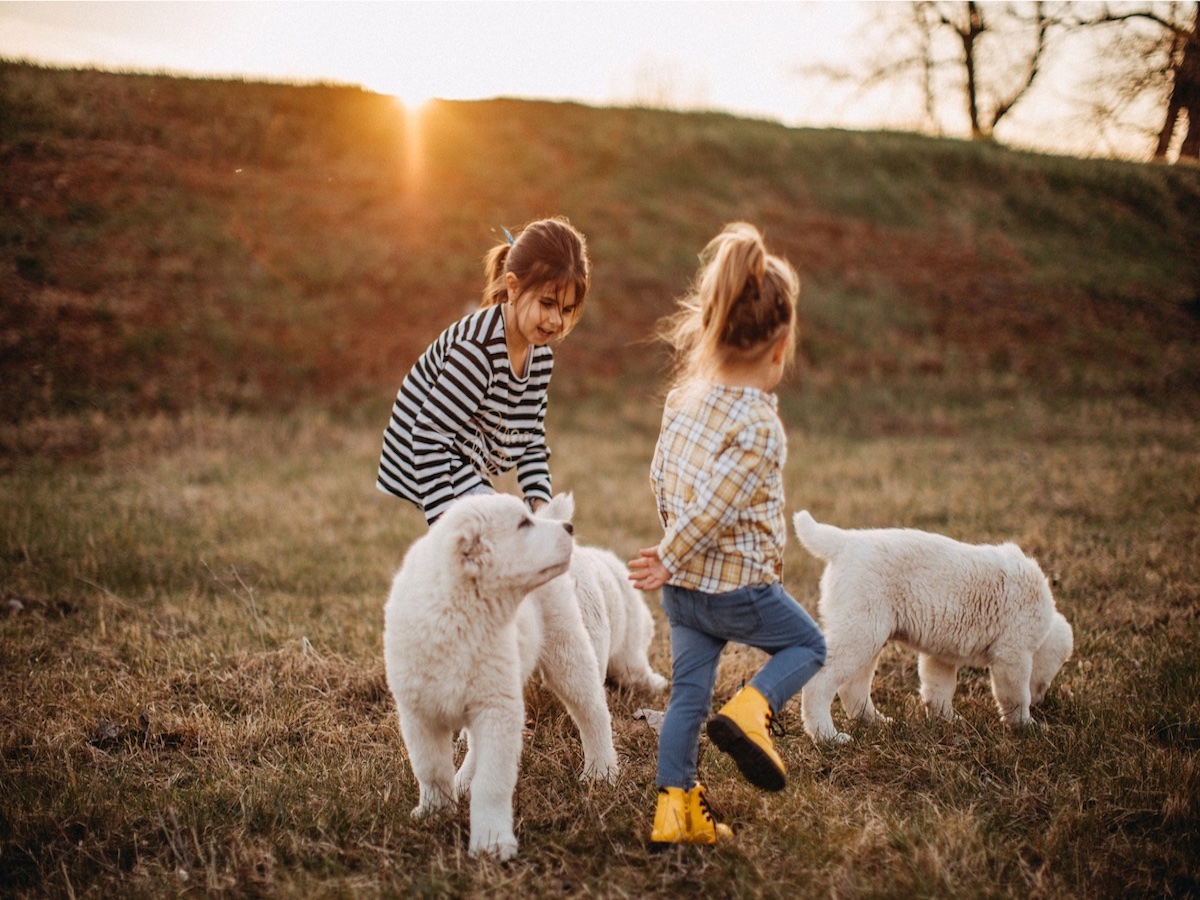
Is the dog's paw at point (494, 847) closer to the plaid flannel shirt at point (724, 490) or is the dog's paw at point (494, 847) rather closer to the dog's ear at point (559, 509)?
the plaid flannel shirt at point (724, 490)

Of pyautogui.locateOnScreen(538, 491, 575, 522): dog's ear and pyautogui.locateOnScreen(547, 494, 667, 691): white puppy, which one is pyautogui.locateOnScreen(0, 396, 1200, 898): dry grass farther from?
pyautogui.locateOnScreen(538, 491, 575, 522): dog's ear

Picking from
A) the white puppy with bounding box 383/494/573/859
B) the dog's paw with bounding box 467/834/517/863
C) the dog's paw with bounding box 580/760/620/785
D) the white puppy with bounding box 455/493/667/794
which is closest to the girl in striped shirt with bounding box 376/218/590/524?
the white puppy with bounding box 455/493/667/794

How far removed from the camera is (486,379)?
3.91 m

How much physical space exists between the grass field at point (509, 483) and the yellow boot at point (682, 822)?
0.09 meters

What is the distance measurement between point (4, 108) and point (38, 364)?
10055 millimetres

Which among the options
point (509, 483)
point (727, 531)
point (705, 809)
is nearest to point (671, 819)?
point (705, 809)

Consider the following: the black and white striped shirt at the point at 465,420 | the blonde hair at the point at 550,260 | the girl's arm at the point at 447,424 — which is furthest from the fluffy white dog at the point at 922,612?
the girl's arm at the point at 447,424

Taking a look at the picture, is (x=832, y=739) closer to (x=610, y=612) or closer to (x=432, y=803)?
(x=610, y=612)

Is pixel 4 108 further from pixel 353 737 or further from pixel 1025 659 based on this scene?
pixel 1025 659

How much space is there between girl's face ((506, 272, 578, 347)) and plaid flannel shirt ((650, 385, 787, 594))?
0.97m

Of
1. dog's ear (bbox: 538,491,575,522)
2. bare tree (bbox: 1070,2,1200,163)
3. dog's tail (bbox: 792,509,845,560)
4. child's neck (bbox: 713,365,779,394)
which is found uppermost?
bare tree (bbox: 1070,2,1200,163)

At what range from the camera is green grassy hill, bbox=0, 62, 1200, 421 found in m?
16.9

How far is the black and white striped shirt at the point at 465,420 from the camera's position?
150 inches

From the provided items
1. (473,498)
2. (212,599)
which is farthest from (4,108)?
(473,498)
